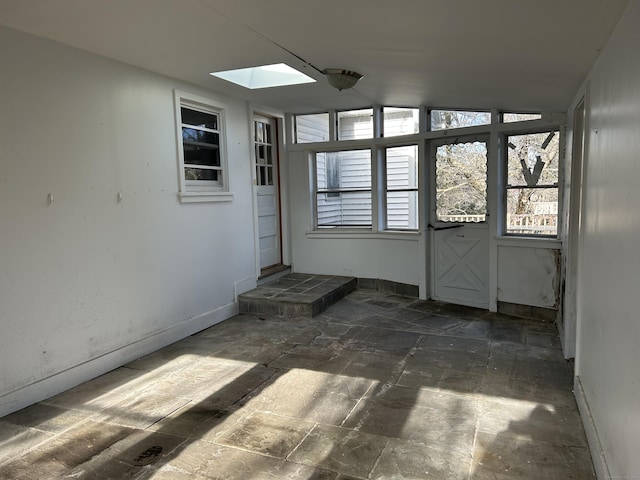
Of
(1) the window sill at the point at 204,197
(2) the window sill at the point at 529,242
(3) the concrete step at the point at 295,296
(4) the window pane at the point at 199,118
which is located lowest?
(3) the concrete step at the point at 295,296

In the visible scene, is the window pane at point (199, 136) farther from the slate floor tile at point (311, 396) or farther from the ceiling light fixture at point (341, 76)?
the slate floor tile at point (311, 396)

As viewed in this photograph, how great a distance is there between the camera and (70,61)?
333cm

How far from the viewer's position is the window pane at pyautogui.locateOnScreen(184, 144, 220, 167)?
4652 millimetres

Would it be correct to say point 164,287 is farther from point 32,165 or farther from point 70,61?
point 70,61

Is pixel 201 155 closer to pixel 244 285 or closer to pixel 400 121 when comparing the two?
pixel 244 285

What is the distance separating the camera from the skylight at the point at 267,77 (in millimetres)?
4480

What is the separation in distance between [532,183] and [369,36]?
2.94 metres

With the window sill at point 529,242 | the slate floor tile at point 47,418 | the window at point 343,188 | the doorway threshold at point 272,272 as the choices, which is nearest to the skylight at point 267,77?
the window at point 343,188

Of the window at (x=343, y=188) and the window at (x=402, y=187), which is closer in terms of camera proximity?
the window at (x=402, y=187)

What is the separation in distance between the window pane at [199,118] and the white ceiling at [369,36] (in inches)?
22.3

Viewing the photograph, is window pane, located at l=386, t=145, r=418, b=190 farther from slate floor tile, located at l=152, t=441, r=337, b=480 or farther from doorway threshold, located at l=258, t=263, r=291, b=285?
slate floor tile, located at l=152, t=441, r=337, b=480

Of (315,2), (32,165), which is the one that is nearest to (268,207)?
(32,165)

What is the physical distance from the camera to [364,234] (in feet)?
20.3

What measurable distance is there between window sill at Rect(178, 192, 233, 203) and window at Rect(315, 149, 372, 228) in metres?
1.69
